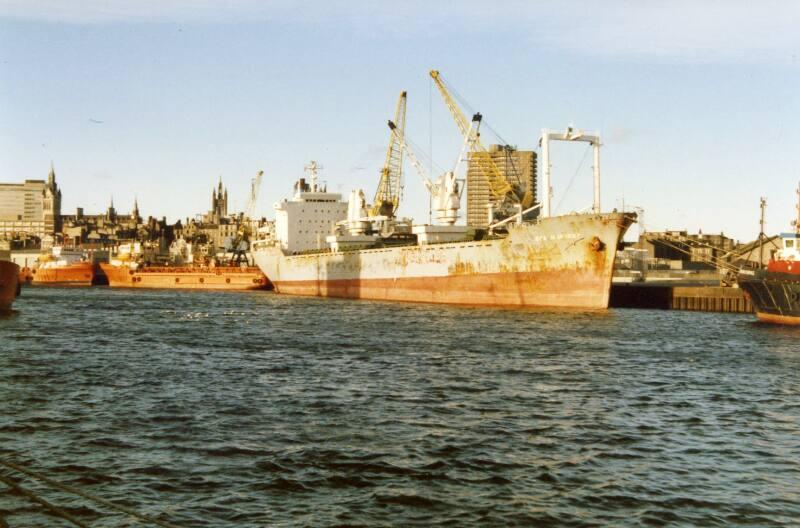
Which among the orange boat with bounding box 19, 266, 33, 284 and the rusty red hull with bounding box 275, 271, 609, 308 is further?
the orange boat with bounding box 19, 266, 33, 284

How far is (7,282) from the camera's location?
57.6 meters

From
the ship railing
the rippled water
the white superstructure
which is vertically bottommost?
the rippled water

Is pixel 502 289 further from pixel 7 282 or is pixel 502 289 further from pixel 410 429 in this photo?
pixel 410 429

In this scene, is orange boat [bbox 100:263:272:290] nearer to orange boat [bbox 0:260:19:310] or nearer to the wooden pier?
orange boat [bbox 0:260:19:310]

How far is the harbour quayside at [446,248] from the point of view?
55094 mm

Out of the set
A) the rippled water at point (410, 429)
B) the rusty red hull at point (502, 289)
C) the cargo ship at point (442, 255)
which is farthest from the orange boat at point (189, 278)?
the rippled water at point (410, 429)

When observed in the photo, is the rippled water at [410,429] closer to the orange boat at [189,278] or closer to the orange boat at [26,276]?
the orange boat at [189,278]

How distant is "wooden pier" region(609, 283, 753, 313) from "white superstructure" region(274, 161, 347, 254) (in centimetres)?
3820

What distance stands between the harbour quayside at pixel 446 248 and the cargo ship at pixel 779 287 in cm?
869

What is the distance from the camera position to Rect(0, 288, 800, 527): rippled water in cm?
1402

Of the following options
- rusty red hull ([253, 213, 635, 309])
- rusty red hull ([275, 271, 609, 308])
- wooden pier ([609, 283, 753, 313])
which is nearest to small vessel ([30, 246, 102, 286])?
rusty red hull ([253, 213, 635, 309])

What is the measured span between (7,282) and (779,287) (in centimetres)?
5135

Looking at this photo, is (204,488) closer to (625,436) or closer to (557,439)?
(557,439)

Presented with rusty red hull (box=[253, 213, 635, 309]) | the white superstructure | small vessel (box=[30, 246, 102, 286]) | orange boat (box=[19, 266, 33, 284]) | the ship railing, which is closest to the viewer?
rusty red hull (box=[253, 213, 635, 309])
